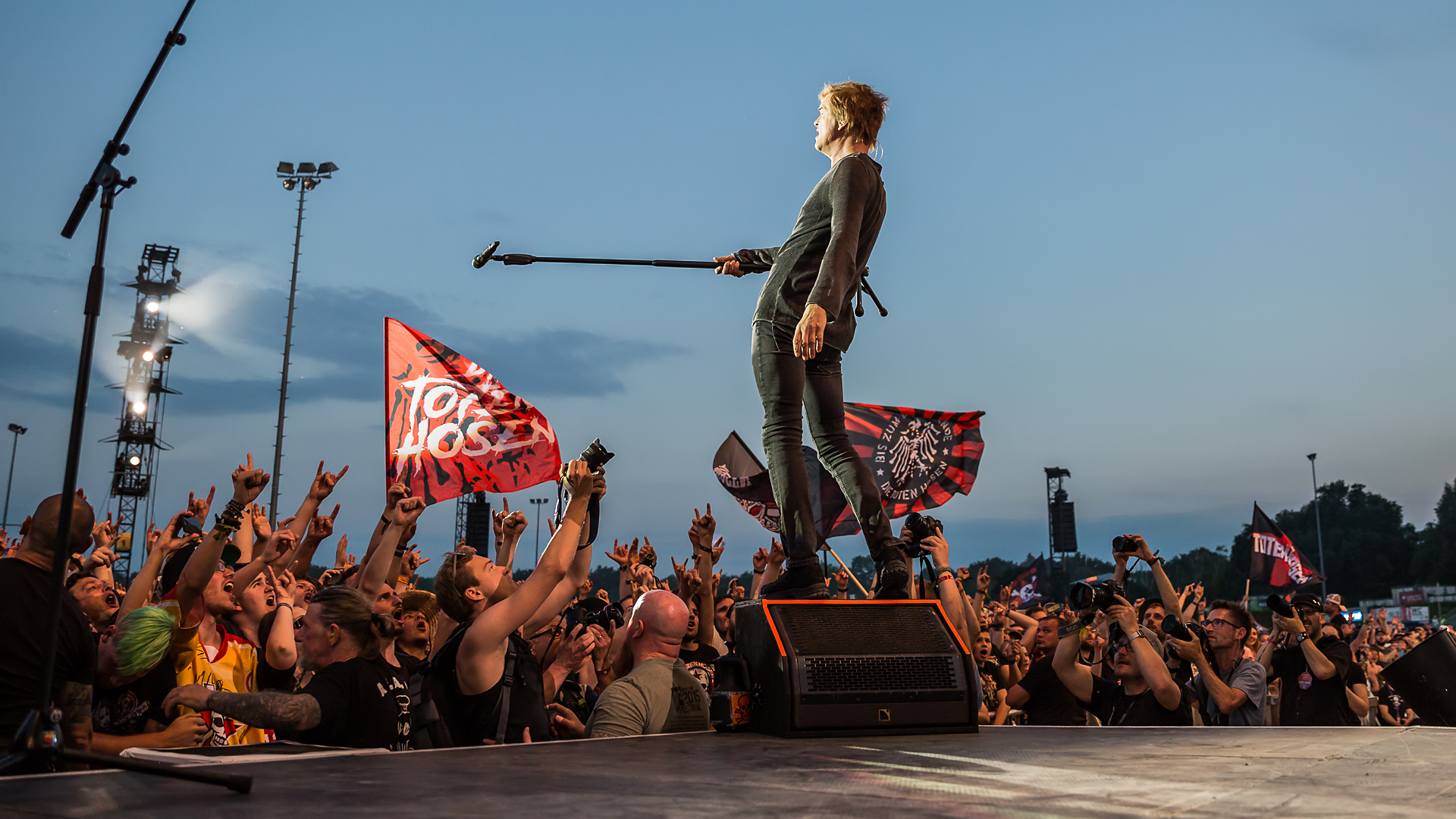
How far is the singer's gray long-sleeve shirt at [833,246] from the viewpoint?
4168 mm

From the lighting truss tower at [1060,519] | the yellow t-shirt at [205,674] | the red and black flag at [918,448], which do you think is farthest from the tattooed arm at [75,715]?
the lighting truss tower at [1060,519]

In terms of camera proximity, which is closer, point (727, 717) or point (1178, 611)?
point (727, 717)

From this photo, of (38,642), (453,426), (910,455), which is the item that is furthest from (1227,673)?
(453,426)

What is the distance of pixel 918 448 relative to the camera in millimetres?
12453

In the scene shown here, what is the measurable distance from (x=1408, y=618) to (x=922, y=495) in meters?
37.9

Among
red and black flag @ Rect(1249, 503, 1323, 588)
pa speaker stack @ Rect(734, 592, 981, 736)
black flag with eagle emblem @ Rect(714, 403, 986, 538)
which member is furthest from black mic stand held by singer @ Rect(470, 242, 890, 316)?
red and black flag @ Rect(1249, 503, 1323, 588)

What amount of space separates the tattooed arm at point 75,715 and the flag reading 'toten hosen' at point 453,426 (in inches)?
223

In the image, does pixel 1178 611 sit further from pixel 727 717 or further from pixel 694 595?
pixel 727 717

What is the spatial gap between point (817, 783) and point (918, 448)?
10327 millimetres

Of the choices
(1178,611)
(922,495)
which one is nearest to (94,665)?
(1178,611)

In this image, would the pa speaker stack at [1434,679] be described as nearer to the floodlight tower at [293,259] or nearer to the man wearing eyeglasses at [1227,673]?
the man wearing eyeglasses at [1227,673]

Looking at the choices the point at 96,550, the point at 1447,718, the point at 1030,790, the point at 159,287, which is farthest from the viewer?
the point at 159,287

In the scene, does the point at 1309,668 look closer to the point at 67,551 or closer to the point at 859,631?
the point at 859,631

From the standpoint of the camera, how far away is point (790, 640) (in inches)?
150
